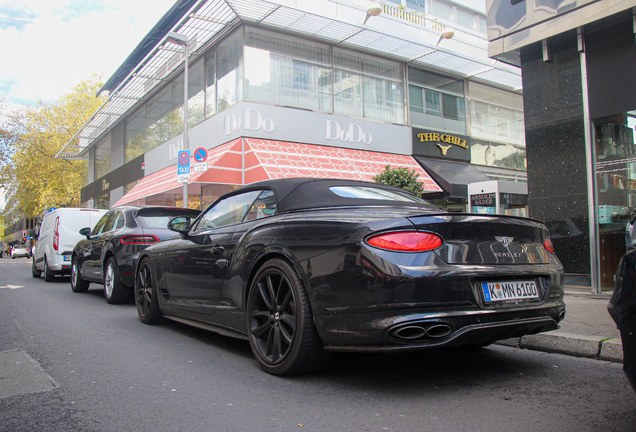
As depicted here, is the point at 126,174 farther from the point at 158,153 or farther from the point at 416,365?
the point at 416,365

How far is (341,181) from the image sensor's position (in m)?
4.30

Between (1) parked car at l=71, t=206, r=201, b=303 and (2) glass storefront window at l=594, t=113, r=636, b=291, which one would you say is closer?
(1) parked car at l=71, t=206, r=201, b=303

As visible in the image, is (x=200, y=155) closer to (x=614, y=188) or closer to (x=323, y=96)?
(x=323, y=96)

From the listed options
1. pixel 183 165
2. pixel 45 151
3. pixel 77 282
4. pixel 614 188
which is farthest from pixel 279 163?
pixel 45 151

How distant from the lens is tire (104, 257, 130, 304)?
25.0 feet

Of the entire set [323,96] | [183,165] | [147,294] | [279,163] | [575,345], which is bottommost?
[575,345]

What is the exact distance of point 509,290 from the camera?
121 inches

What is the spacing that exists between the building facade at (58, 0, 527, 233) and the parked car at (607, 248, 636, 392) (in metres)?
12.8

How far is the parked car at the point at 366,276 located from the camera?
2.81m

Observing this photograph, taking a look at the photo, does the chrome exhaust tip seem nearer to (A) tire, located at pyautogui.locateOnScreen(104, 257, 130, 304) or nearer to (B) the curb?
(B) the curb

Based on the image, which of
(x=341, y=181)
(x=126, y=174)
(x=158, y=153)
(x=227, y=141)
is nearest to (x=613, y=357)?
(x=341, y=181)

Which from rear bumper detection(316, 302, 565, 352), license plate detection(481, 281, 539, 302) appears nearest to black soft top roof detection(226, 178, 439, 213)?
rear bumper detection(316, 302, 565, 352)

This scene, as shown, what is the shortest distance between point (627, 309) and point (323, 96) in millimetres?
16611

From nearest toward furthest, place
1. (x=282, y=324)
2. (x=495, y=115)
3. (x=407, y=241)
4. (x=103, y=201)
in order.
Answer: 1. (x=407, y=241)
2. (x=282, y=324)
3. (x=495, y=115)
4. (x=103, y=201)
